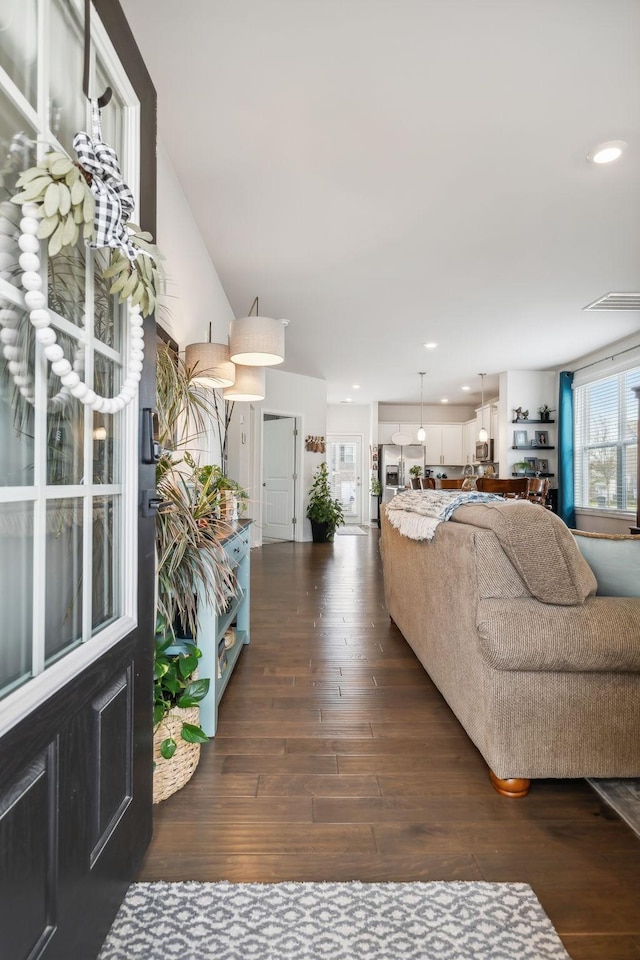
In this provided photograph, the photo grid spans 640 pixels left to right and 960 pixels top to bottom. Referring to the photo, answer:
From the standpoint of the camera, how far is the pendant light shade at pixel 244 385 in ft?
11.6

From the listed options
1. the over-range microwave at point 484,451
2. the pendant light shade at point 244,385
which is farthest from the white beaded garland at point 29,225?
the over-range microwave at point 484,451

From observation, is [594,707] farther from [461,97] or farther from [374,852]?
[461,97]

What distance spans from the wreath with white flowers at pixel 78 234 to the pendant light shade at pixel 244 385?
240cm

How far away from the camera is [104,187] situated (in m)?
0.91

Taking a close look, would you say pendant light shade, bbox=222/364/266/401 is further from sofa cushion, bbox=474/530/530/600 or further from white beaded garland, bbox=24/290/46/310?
white beaded garland, bbox=24/290/46/310

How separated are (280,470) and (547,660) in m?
6.94

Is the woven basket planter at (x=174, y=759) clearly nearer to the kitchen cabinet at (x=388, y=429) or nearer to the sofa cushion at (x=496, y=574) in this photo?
the sofa cushion at (x=496, y=574)

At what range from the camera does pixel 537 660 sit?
1.59 meters

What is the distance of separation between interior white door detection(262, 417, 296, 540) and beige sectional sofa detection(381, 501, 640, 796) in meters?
6.69

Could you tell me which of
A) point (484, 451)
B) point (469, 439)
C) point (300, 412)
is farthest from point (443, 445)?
point (300, 412)

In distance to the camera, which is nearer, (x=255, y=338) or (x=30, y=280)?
(x=30, y=280)

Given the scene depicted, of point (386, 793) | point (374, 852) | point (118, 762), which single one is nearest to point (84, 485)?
point (118, 762)

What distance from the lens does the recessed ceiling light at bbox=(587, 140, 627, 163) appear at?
2.63m

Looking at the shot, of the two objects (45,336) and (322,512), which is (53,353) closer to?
(45,336)
